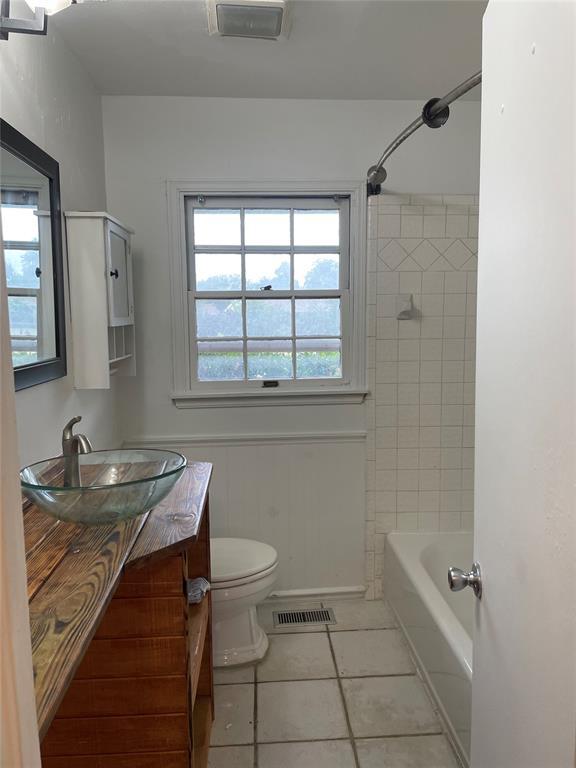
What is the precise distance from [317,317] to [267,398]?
48cm

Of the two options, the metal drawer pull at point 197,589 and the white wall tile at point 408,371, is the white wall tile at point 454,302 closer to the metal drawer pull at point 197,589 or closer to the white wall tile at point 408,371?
the white wall tile at point 408,371

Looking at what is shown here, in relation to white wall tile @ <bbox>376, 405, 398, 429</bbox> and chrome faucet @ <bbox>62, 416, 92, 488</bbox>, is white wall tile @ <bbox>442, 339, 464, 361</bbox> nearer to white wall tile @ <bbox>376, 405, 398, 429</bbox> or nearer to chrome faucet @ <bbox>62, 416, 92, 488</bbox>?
white wall tile @ <bbox>376, 405, 398, 429</bbox>

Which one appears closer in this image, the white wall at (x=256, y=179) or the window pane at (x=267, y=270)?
the white wall at (x=256, y=179)

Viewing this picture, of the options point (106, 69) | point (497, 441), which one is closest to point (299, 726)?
point (497, 441)

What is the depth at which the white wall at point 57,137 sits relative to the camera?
4.94ft

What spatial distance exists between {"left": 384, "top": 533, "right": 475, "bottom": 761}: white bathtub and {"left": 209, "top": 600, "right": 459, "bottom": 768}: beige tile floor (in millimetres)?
99

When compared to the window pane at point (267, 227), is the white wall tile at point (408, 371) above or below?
below

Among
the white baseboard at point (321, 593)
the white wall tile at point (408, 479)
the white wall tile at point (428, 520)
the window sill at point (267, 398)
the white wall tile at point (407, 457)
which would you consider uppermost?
the window sill at point (267, 398)

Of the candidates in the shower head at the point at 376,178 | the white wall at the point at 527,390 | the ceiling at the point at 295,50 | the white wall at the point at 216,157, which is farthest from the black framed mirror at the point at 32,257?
the shower head at the point at 376,178

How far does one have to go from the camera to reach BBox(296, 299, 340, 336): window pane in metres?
2.63

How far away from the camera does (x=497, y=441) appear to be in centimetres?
97

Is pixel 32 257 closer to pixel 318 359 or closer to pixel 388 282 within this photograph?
pixel 318 359

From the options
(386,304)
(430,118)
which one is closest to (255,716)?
(386,304)

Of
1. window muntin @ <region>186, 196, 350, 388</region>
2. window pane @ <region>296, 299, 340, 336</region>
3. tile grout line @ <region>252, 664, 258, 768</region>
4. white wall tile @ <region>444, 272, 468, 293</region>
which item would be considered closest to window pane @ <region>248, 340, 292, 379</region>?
window muntin @ <region>186, 196, 350, 388</region>
